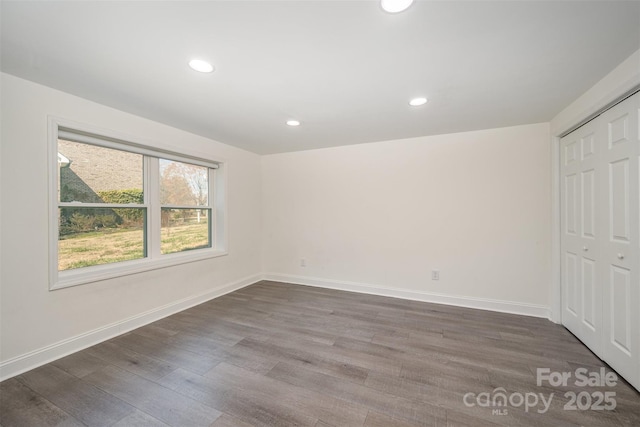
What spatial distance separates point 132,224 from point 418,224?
369cm

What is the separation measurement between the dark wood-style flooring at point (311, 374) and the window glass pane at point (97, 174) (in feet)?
4.84

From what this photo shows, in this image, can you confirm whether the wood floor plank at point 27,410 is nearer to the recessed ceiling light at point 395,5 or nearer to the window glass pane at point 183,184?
the window glass pane at point 183,184

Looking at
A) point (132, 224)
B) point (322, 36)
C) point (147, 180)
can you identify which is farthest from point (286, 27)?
point (132, 224)

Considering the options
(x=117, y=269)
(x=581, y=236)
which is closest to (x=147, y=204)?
(x=117, y=269)

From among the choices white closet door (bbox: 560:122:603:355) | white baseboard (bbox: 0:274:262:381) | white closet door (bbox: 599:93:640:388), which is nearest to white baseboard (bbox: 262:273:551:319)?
white closet door (bbox: 560:122:603:355)

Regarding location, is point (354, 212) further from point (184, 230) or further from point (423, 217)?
point (184, 230)

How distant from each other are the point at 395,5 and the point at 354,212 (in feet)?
9.62

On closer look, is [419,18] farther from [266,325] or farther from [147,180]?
[147,180]

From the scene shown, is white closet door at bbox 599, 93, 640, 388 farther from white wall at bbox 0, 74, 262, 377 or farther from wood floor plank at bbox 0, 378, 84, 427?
white wall at bbox 0, 74, 262, 377

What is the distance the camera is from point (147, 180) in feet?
9.87

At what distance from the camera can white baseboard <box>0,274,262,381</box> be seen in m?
1.93

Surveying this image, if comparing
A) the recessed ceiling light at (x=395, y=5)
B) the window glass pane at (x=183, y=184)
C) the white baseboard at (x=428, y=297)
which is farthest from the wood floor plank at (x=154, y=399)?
the white baseboard at (x=428, y=297)

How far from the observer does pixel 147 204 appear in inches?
118

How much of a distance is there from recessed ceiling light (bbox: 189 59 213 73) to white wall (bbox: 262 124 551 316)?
8.26ft
